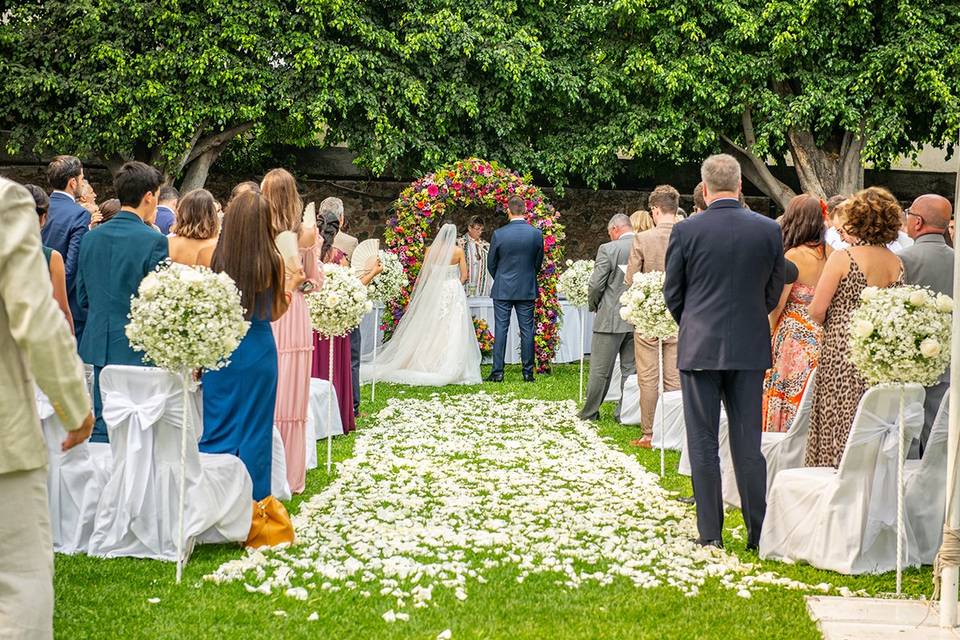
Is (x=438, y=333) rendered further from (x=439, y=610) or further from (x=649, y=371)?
(x=439, y=610)

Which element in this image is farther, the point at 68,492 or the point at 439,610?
the point at 68,492

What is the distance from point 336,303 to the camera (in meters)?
8.60

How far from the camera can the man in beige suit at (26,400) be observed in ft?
9.84

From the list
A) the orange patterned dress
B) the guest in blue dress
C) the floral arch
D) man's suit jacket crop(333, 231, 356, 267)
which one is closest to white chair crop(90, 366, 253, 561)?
the guest in blue dress

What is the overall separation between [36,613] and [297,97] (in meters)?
16.8

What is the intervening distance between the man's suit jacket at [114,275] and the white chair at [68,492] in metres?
0.50

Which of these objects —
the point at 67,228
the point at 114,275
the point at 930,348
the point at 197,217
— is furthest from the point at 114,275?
the point at 930,348

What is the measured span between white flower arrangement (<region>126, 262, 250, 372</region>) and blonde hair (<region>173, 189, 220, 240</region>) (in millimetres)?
1397

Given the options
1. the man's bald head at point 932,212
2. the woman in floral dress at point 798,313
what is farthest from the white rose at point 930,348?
the woman in floral dress at point 798,313

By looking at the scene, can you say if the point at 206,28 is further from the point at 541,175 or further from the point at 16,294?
the point at 16,294

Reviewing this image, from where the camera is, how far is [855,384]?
6125 mm

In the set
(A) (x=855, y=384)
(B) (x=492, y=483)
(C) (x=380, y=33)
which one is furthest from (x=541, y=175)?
(A) (x=855, y=384)

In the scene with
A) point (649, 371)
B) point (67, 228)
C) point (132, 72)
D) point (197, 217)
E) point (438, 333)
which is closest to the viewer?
point (197, 217)

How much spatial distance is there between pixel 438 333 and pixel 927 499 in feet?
30.6
